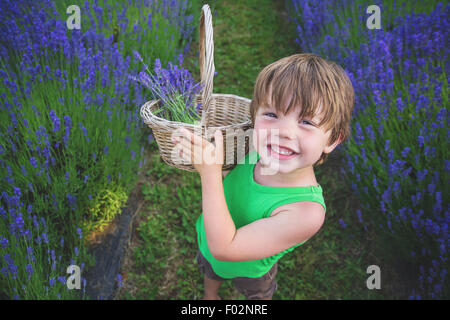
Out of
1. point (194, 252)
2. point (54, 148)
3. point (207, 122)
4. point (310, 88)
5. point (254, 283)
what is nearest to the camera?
point (310, 88)

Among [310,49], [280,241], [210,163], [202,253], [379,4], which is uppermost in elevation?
[379,4]

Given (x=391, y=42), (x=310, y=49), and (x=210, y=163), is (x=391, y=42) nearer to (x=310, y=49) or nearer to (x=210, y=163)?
(x=310, y=49)

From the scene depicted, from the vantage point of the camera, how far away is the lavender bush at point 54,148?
5.07 ft

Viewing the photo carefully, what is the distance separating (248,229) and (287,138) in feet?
1.09

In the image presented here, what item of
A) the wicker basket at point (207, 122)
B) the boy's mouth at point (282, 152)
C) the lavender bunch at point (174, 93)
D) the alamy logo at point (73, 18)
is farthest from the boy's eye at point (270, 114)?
the alamy logo at point (73, 18)

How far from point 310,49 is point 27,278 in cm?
281

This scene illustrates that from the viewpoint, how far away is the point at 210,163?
3.80 ft

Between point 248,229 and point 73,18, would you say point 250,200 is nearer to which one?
point 248,229

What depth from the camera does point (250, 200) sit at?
138 cm

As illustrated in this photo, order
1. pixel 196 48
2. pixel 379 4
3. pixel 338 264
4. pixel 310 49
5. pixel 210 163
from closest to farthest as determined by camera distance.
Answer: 1. pixel 210 163
2. pixel 338 264
3. pixel 379 4
4. pixel 310 49
5. pixel 196 48

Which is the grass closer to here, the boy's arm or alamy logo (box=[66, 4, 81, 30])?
alamy logo (box=[66, 4, 81, 30])

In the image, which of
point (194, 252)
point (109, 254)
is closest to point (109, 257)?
point (109, 254)

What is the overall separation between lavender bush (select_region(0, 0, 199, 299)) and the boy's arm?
79cm
